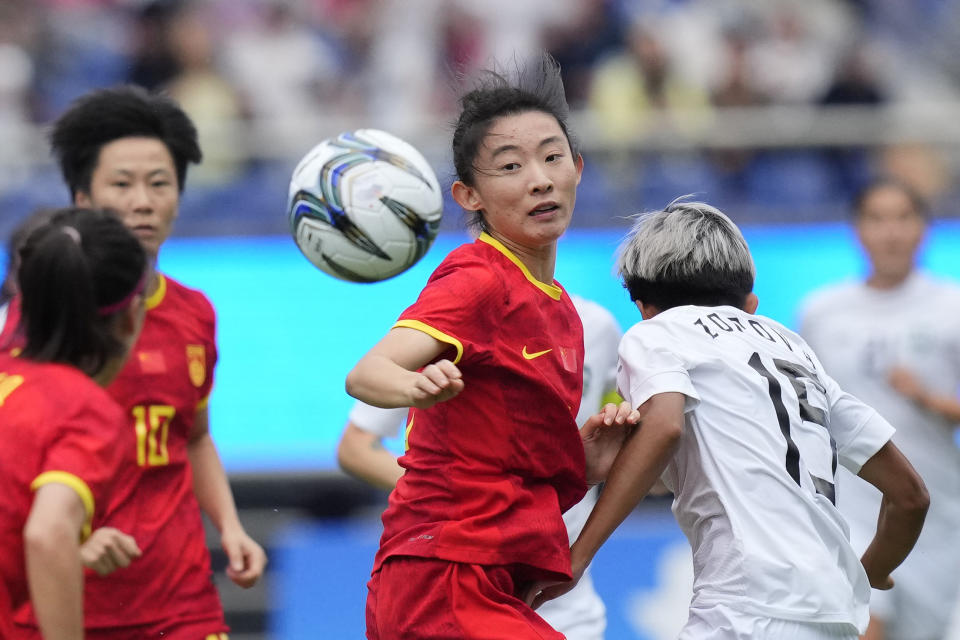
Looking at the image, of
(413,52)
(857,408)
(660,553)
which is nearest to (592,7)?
(413,52)

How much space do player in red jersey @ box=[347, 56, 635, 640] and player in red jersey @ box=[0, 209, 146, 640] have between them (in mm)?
606

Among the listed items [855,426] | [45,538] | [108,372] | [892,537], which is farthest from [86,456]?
[892,537]

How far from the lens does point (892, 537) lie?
4.09 meters

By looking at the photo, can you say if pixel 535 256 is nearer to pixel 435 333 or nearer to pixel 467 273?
pixel 467 273

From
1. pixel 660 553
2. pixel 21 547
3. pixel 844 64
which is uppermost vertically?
pixel 844 64

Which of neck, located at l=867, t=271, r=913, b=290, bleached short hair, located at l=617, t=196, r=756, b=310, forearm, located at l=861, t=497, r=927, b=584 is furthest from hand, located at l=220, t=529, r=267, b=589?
neck, located at l=867, t=271, r=913, b=290

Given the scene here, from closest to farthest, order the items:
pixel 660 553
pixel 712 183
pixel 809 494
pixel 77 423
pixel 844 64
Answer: pixel 77 423, pixel 809 494, pixel 660 553, pixel 712 183, pixel 844 64

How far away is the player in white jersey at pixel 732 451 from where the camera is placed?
3.60 meters

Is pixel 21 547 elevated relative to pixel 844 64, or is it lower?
lower

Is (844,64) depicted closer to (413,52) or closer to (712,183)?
(712,183)

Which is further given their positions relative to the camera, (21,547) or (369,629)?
(369,629)

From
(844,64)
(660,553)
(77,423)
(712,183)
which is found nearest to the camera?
(77,423)

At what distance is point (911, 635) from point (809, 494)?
287 cm

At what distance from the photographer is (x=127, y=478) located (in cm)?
420
